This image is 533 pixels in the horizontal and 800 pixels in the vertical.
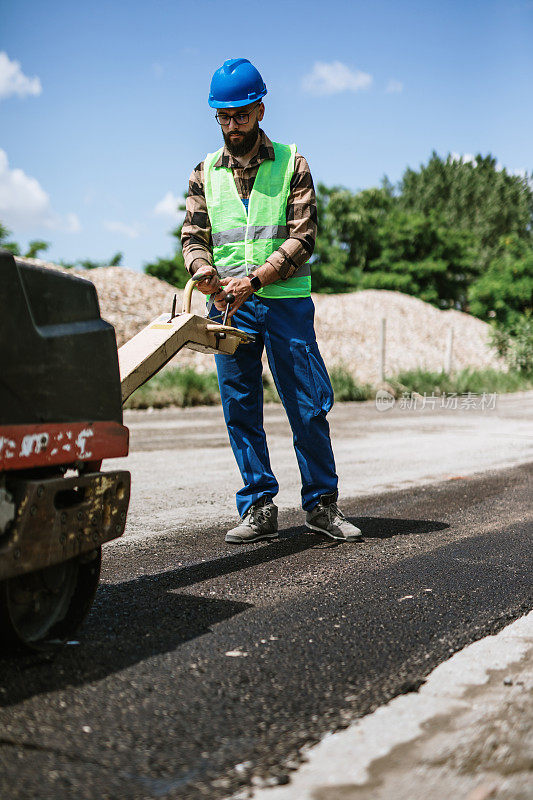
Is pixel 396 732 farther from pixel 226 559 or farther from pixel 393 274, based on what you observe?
pixel 393 274

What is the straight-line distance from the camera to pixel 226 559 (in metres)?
3.99

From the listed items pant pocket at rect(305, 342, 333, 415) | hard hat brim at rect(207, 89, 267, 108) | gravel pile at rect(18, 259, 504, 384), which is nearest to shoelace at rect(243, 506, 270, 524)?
pant pocket at rect(305, 342, 333, 415)

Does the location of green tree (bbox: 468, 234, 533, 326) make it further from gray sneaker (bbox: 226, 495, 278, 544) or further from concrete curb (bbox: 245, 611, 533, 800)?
concrete curb (bbox: 245, 611, 533, 800)

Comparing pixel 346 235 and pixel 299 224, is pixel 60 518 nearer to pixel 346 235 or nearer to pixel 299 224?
pixel 299 224

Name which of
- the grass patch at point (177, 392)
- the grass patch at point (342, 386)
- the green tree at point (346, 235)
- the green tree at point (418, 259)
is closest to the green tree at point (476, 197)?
the green tree at point (418, 259)

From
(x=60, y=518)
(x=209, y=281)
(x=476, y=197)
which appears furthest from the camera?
(x=476, y=197)

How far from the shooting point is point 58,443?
2.43 metres

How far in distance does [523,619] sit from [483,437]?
7.51 meters

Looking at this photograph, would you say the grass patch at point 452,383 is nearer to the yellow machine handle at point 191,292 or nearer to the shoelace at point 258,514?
the shoelace at point 258,514

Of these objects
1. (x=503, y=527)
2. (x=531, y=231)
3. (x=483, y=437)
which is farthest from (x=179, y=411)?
(x=531, y=231)

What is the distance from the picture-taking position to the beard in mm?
4223

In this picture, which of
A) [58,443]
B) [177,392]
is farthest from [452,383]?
[58,443]

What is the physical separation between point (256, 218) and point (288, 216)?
0.53 ft

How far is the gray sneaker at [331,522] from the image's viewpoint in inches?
173
